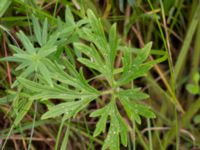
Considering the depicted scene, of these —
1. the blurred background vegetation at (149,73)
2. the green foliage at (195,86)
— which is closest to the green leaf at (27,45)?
the blurred background vegetation at (149,73)

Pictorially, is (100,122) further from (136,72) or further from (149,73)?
(149,73)

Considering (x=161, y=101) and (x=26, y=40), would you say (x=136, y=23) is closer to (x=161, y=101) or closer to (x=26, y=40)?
(x=161, y=101)

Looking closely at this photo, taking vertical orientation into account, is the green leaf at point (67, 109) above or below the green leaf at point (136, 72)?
below

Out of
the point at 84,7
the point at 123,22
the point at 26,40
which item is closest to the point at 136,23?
the point at 123,22

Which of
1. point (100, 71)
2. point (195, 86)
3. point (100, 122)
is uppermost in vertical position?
point (100, 71)

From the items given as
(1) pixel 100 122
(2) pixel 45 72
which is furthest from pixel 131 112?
(2) pixel 45 72

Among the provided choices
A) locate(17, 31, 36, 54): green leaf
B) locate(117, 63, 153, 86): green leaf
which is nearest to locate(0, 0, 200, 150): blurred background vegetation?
locate(17, 31, 36, 54): green leaf

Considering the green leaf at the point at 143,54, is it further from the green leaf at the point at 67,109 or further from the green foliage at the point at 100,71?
the green leaf at the point at 67,109

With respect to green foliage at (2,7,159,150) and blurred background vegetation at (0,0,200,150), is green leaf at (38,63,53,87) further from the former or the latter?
blurred background vegetation at (0,0,200,150)

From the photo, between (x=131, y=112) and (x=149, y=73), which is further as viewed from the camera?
(x=149, y=73)
